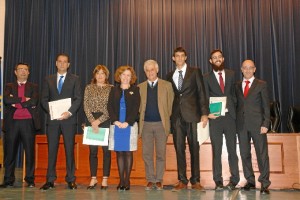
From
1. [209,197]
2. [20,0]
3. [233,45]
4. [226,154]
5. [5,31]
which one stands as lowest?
[209,197]

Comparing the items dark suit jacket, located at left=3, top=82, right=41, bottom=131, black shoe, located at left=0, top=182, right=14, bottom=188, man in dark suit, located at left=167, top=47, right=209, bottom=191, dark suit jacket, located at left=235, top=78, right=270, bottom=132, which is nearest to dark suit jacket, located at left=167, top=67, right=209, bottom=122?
man in dark suit, located at left=167, top=47, right=209, bottom=191

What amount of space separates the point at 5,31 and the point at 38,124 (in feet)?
11.4

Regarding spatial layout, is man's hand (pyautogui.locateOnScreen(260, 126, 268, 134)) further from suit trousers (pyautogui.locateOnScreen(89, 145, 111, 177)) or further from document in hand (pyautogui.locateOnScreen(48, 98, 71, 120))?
document in hand (pyautogui.locateOnScreen(48, 98, 71, 120))

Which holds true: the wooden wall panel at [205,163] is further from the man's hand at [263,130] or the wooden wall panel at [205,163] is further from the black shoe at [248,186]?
the man's hand at [263,130]

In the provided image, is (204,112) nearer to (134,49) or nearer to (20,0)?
(134,49)

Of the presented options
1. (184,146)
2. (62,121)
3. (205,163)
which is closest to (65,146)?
(62,121)

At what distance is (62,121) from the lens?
3848mm

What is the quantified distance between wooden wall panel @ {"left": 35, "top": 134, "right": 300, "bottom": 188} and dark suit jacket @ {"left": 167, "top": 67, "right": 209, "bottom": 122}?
2.03ft

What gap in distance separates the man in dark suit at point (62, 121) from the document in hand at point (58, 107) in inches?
1.9

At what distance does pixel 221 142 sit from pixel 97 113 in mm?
1438

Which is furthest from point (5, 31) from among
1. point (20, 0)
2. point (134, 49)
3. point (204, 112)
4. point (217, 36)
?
point (204, 112)

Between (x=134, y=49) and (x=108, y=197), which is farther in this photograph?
(x=134, y=49)

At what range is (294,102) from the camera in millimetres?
5770

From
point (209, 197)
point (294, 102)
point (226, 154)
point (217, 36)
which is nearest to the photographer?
point (209, 197)
